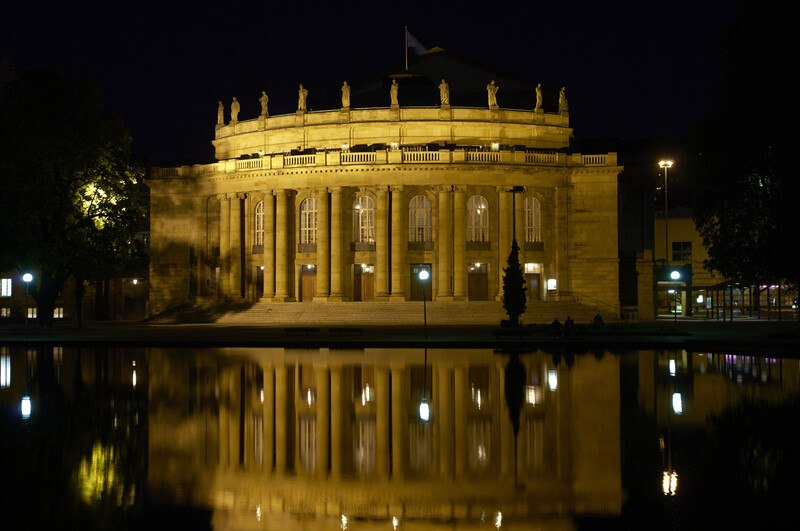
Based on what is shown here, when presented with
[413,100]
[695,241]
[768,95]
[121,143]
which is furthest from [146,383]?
[695,241]

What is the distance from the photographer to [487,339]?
1850 inches

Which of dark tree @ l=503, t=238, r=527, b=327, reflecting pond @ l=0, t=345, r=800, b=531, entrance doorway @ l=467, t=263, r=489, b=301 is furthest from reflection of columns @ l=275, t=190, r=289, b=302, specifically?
reflecting pond @ l=0, t=345, r=800, b=531

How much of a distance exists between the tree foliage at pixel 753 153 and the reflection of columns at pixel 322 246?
33586 millimetres

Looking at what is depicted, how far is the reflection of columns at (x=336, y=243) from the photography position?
75.8 meters

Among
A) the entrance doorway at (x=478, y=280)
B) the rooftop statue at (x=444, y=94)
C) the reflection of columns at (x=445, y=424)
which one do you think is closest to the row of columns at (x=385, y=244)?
the entrance doorway at (x=478, y=280)

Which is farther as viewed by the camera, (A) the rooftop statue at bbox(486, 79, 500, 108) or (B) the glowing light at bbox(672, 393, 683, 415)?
(A) the rooftop statue at bbox(486, 79, 500, 108)

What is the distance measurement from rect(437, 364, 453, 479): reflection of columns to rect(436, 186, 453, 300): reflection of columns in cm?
4464

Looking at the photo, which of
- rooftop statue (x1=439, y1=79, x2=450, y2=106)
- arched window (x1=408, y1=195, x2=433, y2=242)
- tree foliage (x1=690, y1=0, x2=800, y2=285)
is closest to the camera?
tree foliage (x1=690, y1=0, x2=800, y2=285)

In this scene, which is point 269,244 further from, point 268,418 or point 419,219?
point 268,418

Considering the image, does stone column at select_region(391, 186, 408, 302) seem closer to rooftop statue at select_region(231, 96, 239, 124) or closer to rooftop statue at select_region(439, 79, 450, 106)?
rooftop statue at select_region(439, 79, 450, 106)

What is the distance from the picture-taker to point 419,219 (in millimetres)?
77000

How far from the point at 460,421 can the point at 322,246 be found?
5845 cm

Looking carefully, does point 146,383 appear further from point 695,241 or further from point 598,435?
point 695,241

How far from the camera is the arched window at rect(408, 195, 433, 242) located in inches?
3024
